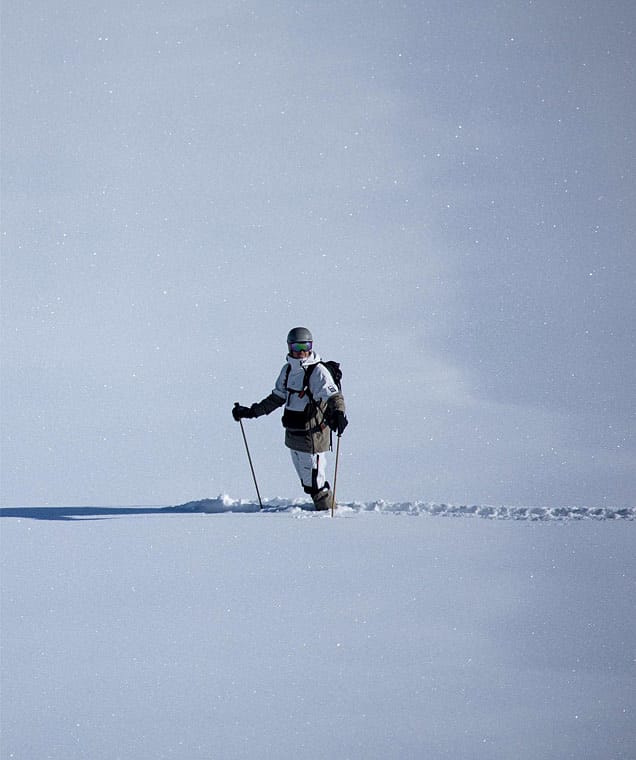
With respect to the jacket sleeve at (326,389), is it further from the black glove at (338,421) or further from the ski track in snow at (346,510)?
the ski track in snow at (346,510)

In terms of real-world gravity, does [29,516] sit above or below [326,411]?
below

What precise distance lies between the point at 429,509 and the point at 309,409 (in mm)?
1603

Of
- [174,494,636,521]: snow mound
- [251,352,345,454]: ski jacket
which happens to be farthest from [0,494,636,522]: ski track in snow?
[251,352,345,454]: ski jacket

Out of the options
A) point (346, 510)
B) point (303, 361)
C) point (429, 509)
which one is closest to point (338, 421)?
point (303, 361)

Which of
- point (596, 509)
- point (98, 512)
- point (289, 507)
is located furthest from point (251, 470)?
point (596, 509)

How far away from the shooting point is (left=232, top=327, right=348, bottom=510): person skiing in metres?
10.6

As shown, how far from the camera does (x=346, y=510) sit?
1080 centimetres

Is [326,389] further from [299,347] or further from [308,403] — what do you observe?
[299,347]

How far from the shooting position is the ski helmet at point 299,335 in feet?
34.7

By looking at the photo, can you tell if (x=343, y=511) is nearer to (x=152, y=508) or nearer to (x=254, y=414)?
A: (x=254, y=414)

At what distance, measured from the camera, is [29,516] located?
11.2 metres

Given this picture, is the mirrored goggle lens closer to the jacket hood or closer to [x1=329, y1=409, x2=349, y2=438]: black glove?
the jacket hood

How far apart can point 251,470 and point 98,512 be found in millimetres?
1721

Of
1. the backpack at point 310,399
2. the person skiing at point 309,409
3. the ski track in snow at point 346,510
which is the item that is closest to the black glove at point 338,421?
the person skiing at point 309,409
